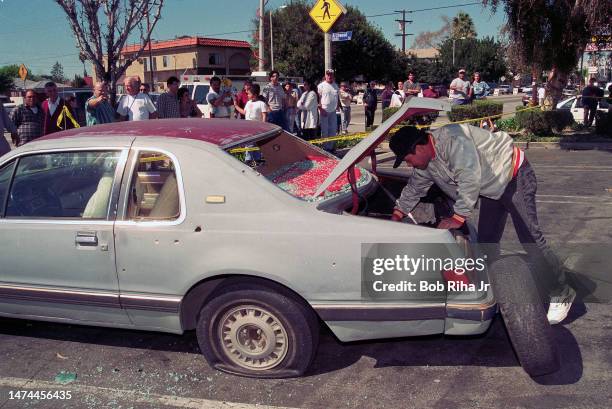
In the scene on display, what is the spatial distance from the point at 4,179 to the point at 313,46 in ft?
154

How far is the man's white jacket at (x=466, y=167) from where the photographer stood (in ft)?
11.6

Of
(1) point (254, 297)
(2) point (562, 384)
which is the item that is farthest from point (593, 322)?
(1) point (254, 297)

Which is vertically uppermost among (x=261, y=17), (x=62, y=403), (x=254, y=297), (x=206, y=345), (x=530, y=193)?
(x=261, y=17)

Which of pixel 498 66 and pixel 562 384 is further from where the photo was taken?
pixel 498 66

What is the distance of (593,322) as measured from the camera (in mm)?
4141

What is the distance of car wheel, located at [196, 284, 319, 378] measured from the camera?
327cm

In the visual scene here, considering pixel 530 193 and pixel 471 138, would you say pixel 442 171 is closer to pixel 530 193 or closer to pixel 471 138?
pixel 471 138

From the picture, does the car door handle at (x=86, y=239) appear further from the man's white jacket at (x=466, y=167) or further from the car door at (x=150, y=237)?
the man's white jacket at (x=466, y=167)

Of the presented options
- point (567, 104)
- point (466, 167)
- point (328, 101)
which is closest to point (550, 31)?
point (328, 101)

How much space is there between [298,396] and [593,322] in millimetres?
2320

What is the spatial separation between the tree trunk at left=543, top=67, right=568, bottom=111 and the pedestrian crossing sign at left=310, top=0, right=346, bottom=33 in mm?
5929

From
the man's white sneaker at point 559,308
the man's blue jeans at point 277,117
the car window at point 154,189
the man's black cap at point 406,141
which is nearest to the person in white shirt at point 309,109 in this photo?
the man's blue jeans at point 277,117

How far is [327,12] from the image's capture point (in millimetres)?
12062

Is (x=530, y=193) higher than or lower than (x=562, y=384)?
higher
